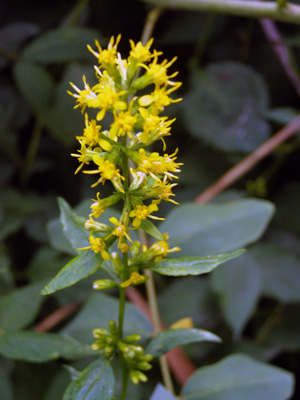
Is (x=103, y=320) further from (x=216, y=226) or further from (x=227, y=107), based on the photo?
(x=227, y=107)

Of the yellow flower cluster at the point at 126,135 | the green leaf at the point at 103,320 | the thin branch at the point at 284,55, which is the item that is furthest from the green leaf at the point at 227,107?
the yellow flower cluster at the point at 126,135

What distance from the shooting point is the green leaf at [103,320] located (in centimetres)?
118

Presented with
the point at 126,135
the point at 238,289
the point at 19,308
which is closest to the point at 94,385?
the point at 126,135

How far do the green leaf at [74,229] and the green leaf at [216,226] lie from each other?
1.35ft

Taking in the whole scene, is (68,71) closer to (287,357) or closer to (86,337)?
(86,337)

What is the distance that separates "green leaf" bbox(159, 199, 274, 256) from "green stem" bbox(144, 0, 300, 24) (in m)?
0.68

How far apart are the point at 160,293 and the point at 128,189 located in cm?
96

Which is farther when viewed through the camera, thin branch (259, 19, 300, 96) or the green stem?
thin branch (259, 19, 300, 96)

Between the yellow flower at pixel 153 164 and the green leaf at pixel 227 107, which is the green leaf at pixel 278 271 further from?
the yellow flower at pixel 153 164

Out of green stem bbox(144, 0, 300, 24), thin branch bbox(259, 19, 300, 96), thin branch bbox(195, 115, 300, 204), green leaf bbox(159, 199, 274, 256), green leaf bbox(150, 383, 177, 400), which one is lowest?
green leaf bbox(150, 383, 177, 400)

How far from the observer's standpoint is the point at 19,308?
4.14 feet

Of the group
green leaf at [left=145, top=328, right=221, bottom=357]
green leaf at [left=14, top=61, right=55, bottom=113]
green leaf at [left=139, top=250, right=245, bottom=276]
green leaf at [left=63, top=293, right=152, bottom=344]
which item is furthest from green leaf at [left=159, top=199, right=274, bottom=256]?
green leaf at [left=14, top=61, right=55, bottom=113]

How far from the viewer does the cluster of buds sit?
81 centimetres

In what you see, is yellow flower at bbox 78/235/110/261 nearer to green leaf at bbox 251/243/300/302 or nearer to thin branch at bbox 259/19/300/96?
green leaf at bbox 251/243/300/302
